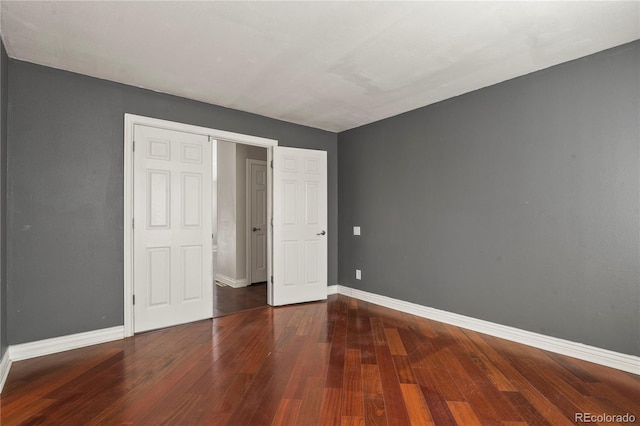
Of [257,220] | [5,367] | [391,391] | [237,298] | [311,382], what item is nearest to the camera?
[391,391]

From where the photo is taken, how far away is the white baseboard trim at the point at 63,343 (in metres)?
2.70

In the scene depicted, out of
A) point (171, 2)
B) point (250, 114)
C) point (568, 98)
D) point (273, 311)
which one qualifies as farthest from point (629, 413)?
point (250, 114)

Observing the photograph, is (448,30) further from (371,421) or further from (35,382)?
(35,382)

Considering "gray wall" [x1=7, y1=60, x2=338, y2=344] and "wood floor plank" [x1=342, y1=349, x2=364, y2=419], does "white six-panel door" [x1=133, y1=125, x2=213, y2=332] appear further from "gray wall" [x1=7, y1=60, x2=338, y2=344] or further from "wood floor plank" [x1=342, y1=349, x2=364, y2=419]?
"wood floor plank" [x1=342, y1=349, x2=364, y2=419]

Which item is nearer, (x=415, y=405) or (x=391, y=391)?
(x=415, y=405)

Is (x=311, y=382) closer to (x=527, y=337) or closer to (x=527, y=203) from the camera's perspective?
(x=527, y=337)

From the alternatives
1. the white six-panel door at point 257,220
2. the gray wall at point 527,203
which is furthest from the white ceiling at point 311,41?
the white six-panel door at point 257,220

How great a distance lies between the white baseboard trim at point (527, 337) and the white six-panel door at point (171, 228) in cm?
239

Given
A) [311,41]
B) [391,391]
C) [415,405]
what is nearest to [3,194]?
[311,41]

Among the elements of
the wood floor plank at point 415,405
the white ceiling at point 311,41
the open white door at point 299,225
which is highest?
the white ceiling at point 311,41

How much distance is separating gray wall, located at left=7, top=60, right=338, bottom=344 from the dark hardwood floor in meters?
0.42

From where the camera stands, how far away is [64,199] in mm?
2941

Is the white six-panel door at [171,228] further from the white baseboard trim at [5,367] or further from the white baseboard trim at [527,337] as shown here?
the white baseboard trim at [527,337]

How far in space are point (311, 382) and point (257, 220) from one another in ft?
12.7
